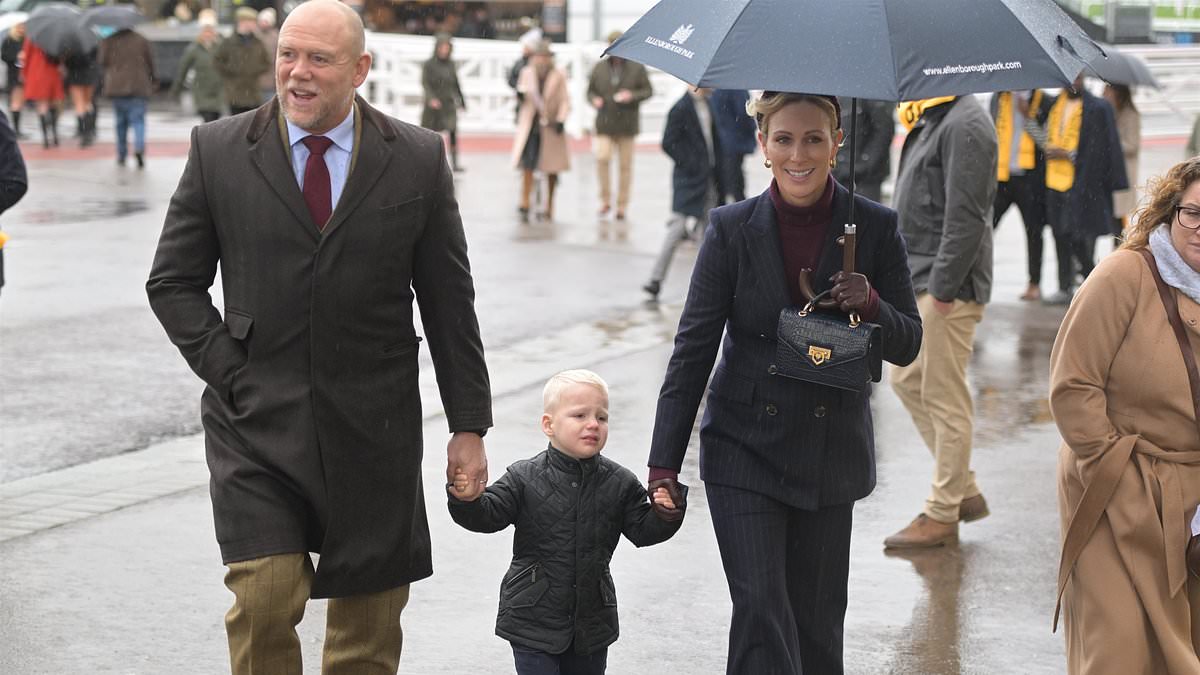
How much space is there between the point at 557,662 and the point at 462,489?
557 millimetres

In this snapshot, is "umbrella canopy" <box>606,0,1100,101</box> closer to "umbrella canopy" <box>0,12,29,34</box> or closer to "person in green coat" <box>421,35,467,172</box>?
"person in green coat" <box>421,35,467,172</box>

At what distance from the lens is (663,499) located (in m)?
4.52

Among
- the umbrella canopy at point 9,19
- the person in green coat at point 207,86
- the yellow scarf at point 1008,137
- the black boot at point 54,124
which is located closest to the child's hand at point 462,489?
the yellow scarf at point 1008,137


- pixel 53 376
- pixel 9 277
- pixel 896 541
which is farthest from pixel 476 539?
pixel 9 277

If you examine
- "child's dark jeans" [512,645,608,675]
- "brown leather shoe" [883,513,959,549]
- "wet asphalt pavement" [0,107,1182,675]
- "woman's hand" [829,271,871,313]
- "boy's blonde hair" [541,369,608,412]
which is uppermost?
"woman's hand" [829,271,871,313]

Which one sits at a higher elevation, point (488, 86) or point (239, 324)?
point (239, 324)

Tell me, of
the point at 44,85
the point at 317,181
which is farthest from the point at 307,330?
the point at 44,85

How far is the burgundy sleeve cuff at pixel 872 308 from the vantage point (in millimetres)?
4445

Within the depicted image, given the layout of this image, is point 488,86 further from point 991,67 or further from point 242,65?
point 991,67

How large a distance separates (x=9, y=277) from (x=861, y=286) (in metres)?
10.4

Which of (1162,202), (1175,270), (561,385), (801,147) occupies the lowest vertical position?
(561,385)

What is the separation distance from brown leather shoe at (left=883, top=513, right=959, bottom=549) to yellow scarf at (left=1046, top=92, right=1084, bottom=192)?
6561 millimetres

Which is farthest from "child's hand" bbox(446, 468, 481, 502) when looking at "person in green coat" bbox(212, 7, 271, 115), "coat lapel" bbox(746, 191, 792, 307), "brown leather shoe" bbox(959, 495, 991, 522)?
"person in green coat" bbox(212, 7, 271, 115)

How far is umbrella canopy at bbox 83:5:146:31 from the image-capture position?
23.1 m
